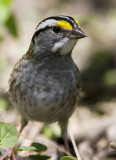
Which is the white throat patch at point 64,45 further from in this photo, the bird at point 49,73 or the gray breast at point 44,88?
the gray breast at point 44,88

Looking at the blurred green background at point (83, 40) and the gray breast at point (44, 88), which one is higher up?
the blurred green background at point (83, 40)

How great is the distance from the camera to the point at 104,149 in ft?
14.4

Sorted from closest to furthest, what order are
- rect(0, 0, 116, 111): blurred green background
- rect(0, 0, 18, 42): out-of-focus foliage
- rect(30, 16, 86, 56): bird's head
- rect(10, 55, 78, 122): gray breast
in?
1. rect(30, 16, 86, 56): bird's head
2. rect(10, 55, 78, 122): gray breast
3. rect(0, 0, 18, 42): out-of-focus foliage
4. rect(0, 0, 116, 111): blurred green background

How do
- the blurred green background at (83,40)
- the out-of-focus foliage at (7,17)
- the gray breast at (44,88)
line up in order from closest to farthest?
1. the gray breast at (44,88)
2. the out-of-focus foliage at (7,17)
3. the blurred green background at (83,40)

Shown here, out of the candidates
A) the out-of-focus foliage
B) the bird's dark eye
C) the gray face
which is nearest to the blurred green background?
the out-of-focus foliage

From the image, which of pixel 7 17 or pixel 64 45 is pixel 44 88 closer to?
pixel 64 45

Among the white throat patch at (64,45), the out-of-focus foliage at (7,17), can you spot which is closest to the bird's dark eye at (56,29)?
the white throat patch at (64,45)

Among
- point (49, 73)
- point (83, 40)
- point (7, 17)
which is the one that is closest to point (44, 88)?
point (49, 73)

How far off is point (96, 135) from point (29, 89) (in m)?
1.30

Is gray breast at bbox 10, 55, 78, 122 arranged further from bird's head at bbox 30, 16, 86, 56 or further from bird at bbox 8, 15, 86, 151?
bird's head at bbox 30, 16, 86, 56

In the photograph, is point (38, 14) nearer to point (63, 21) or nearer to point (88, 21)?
point (88, 21)

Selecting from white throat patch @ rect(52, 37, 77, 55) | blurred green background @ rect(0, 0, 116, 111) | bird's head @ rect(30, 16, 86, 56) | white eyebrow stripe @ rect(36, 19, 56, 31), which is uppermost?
blurred green background @ rect(0, 0, 116, 111)

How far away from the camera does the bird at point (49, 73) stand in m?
3.64

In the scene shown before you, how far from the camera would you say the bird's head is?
360 cm
